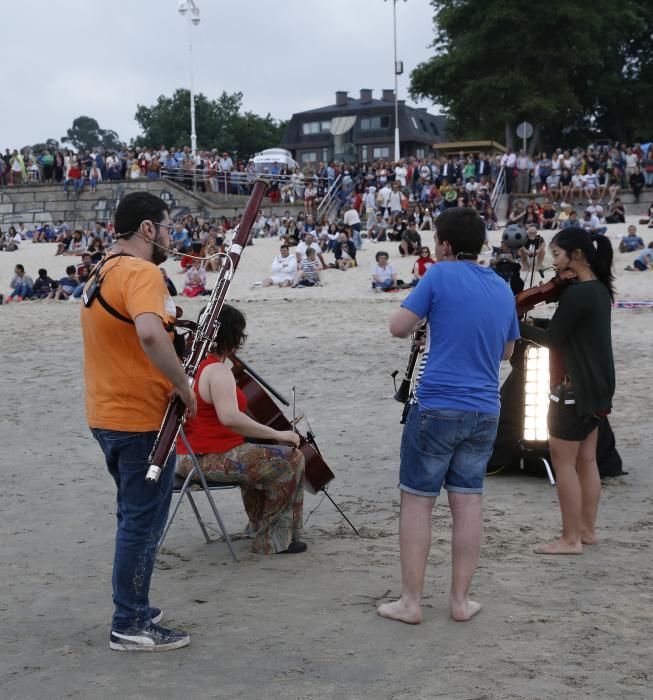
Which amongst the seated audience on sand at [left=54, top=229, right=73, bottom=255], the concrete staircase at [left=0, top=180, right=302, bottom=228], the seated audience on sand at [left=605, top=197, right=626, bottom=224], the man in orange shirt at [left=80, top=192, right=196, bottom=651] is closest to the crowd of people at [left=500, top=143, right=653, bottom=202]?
the seated audience on sand at [left=605, top=197, right=626, bottom=224]

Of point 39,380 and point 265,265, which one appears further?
point 265,265

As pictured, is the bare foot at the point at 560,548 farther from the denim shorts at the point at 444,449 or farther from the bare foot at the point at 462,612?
the denim shorts at the point at 444,449

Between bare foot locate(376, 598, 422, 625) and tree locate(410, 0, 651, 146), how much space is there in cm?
3887

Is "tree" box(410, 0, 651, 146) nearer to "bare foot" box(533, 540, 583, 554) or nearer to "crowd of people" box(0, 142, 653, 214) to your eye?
Result: "crowd of people" box(0, 142, 653, 214)

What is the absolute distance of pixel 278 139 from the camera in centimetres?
9656

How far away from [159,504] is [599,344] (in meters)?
2.38

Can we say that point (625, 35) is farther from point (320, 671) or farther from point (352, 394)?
point (320, 671)

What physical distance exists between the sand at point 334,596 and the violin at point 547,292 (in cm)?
126

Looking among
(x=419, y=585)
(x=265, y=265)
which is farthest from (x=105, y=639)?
(x=265, y=265)

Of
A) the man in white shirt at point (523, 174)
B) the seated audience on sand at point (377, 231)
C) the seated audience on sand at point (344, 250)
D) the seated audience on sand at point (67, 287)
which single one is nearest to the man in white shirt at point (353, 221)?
the seated audience on sand at point (377, 231)

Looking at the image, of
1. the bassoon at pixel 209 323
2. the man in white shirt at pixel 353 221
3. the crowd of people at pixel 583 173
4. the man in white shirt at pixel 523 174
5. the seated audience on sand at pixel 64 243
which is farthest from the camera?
the seated audience on sand at pixel 64 243

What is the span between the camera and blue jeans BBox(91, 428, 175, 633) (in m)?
3.82

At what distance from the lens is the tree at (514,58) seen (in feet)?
137

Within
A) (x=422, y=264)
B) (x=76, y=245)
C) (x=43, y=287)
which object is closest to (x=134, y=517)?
(x=422, y=264)
